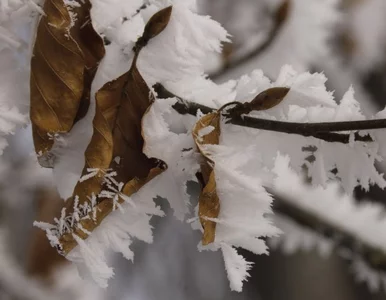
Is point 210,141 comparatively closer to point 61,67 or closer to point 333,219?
point 61,67

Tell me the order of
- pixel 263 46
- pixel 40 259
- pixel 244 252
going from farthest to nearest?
pixel 40 259 < pixel 244 252 < pixel 263 46

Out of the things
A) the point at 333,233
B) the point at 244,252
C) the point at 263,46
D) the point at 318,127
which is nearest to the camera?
the point at 318,127

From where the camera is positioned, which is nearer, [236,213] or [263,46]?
[236,213]

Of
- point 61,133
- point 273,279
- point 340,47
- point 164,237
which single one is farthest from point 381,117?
point 273,279

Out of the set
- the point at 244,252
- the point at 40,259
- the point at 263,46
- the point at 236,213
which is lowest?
the point at 40,259

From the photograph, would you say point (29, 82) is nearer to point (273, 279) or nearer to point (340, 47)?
point (340, 47)

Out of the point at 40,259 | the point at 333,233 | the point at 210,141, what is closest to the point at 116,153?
the point at 210,141

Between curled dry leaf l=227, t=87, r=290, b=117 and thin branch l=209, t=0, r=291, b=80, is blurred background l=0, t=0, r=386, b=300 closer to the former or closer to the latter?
thin branch l=209, t=0, r=291, b=80
